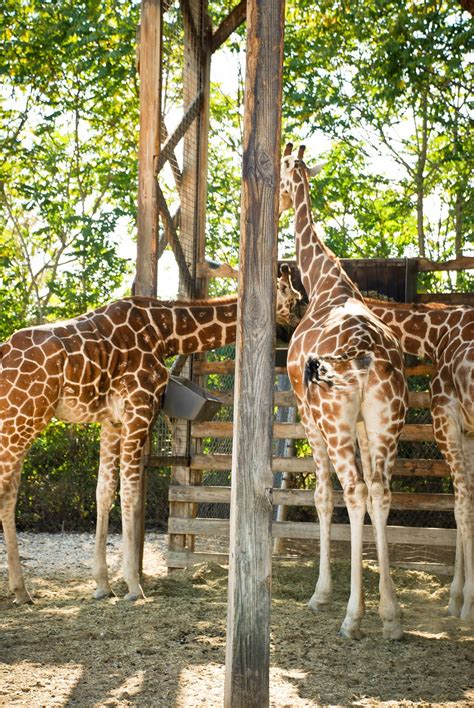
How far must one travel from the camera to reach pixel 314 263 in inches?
269

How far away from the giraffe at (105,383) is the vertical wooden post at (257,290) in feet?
9.28

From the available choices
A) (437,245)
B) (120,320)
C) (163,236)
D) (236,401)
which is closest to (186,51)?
(163,236)

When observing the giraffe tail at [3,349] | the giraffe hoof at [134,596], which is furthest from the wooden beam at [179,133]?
the giraffe hoof at [134,596]

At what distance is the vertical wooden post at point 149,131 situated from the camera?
710cm

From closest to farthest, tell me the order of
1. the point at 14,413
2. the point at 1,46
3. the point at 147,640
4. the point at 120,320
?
the point at 147,640, the point at 14,413, the point at 120,320, the point at 1,46

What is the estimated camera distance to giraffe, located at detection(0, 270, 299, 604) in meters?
6.18

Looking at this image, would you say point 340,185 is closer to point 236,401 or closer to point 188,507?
point 188,507

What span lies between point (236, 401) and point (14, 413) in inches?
112

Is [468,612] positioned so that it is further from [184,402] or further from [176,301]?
[176,301]

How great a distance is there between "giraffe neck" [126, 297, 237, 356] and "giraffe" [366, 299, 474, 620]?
5.32 feet

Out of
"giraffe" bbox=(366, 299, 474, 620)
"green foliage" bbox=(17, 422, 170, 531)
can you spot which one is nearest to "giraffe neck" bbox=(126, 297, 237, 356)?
"giraffe" bbox=(366, 299, 474, 620)

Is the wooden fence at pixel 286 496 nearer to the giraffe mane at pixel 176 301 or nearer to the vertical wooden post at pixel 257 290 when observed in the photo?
the giraffe mane at pixel 176 301

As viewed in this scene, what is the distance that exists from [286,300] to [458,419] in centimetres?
179

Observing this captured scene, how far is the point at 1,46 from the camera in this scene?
11.8 m
